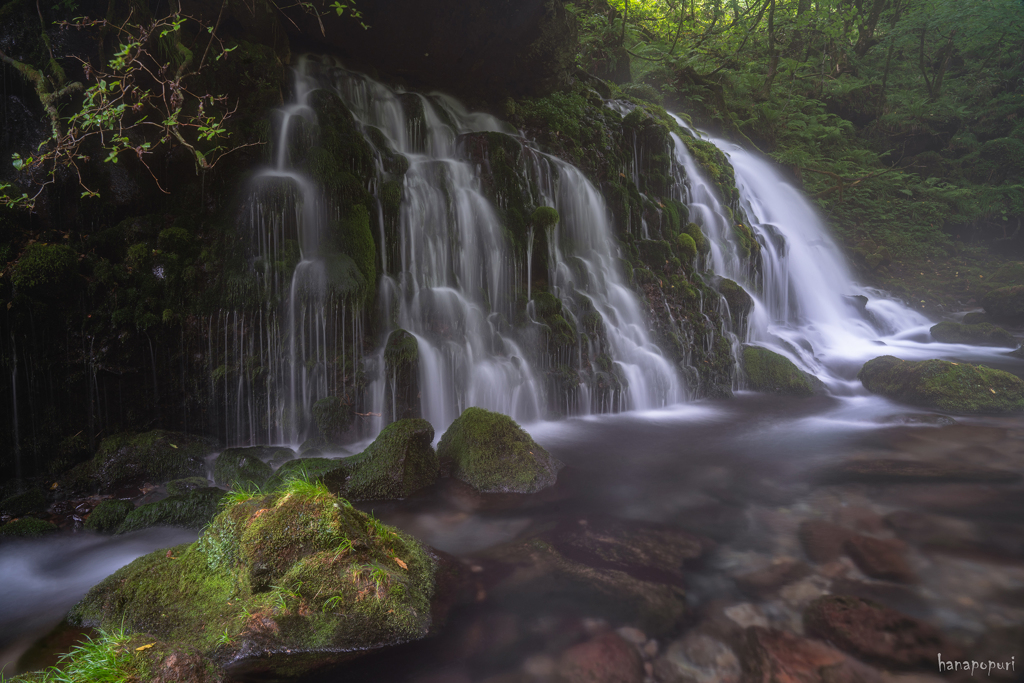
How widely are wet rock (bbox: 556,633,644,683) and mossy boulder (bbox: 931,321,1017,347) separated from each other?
1467cm

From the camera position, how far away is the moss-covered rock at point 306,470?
16.3 feet

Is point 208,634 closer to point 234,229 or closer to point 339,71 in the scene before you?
point 234,229

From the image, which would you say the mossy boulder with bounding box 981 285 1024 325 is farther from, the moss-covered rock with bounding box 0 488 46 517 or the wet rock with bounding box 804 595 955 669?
the moss-covered rock with bounding box 0 488 46 517

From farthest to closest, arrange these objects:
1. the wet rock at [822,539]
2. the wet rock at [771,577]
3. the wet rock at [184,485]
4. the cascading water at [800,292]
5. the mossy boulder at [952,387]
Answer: the cascading water at [800,292] < the mossy boulder at [952,387] < the wet rock at [184,485] < the wet rock at [822,539] < the wet rock at [771,577]

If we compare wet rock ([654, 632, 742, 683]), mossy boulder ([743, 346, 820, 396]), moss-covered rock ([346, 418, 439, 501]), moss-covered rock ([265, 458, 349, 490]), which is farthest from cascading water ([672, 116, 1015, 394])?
moss-covered rock ([265, 458, 349, 490])

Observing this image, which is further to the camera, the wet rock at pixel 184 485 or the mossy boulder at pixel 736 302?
Result: the mossy boulder at pixel 736 302

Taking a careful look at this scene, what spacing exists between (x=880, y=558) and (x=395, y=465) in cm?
421

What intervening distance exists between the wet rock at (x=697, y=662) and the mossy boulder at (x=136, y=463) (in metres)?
5.23

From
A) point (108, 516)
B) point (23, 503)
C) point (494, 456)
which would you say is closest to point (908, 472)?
point (494, 456)

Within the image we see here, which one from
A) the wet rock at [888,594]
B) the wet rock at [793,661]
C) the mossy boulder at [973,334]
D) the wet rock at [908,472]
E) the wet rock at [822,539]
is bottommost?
the wet rock at [793,661]

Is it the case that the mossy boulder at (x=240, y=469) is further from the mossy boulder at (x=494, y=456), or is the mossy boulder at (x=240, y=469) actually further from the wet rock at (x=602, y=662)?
the wet rock at (x=602, y=662)

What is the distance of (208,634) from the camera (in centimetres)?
289

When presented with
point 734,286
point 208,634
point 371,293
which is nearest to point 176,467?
point 371,293

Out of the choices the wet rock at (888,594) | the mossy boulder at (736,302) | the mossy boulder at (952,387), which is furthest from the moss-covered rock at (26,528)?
the mossy boulder at (952,387)
